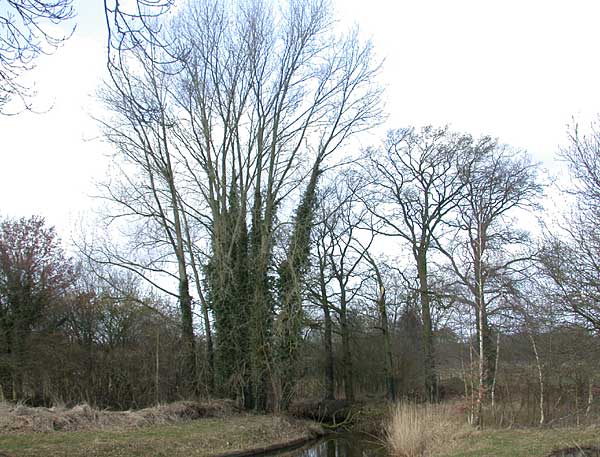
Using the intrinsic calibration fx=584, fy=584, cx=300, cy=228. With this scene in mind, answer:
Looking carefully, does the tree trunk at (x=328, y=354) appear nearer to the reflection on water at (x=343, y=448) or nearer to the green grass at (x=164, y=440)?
the reflection on water at (x=343, y=448)

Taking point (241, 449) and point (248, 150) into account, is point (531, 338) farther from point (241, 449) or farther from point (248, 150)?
point (248, 150)

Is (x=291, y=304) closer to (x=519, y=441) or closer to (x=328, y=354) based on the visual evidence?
(x=328, y=354)

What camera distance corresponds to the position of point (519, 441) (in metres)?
11.9

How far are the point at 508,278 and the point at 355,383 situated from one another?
10.8m

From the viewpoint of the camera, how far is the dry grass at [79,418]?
1320 centimetres

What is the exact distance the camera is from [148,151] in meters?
22.9

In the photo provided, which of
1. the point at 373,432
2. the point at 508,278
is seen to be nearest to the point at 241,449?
the point at 373,432

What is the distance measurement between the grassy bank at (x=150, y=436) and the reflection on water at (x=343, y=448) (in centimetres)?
63

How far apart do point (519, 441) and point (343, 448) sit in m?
7.12

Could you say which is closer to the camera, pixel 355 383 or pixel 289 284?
pixel 289 284

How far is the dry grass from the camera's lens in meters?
13.2

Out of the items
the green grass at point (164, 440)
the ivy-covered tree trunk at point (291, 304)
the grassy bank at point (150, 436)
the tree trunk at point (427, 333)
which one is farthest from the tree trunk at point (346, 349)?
the green grass at point (164, 440)

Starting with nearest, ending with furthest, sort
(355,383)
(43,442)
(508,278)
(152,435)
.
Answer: (43,442)
(152,435)
(508,278)
(355,383)

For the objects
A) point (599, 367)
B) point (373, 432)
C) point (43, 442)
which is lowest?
point (373, 432)
